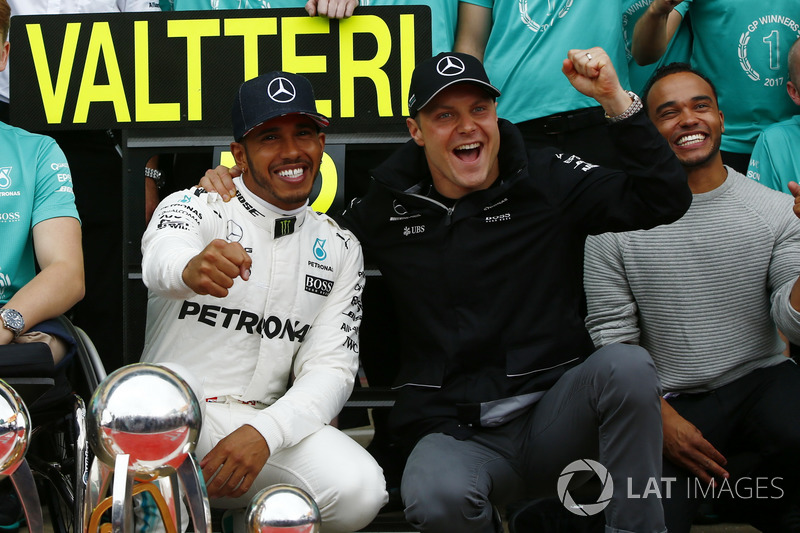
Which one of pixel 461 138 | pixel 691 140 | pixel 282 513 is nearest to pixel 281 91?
pixel 461 138

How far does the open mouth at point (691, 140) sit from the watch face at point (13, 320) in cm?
248

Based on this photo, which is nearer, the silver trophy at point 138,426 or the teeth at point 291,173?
the silver trophy at point 138,426

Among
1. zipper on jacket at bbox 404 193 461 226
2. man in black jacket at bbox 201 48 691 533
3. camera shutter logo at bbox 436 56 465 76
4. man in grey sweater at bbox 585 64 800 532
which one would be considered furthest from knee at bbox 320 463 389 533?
camera shutter logo at bbox 436 56 465 76

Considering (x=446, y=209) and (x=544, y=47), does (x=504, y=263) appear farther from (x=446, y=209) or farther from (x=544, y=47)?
(x=544, y=47)

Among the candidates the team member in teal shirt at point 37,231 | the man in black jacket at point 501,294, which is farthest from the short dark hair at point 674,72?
the team member in teal shirt at point 37,231

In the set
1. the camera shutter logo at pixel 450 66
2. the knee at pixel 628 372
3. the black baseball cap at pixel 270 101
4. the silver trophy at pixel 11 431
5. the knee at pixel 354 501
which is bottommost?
the knee at pixel 354 501

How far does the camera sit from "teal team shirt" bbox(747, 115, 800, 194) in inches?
148

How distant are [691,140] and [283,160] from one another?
1.60 meters

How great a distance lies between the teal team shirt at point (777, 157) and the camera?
12.3 feet

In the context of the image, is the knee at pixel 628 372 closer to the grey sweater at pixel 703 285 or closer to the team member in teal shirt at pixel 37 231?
the grey sweater at pixel 703 285

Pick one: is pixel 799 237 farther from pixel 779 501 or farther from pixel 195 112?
pixel 195 112

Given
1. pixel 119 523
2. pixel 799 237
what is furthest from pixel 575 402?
pixel 119 523

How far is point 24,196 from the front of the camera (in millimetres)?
2980

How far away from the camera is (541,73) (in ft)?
12.2
